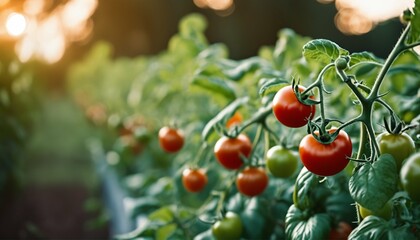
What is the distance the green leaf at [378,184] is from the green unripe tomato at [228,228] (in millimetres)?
638

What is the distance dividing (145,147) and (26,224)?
5.10 ft

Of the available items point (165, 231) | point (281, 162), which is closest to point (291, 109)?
point (281, 162)

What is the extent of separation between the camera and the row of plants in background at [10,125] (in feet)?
16.0

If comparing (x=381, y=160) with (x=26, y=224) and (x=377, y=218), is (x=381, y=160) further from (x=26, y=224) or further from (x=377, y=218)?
(x=26, y=224)

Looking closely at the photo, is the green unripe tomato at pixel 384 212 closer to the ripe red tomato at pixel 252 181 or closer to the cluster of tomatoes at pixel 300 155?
the cluster of tomatoes at pixel 300 155

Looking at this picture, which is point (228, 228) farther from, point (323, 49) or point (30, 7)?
point (30, 7)

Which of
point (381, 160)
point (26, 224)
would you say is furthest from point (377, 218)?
point (26, 224)

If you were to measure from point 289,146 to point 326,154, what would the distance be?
1.73 ft

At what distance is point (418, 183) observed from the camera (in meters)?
0.97

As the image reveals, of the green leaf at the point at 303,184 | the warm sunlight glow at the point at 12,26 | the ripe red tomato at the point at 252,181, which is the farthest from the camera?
the warm sunlight glow at the point at 12,26

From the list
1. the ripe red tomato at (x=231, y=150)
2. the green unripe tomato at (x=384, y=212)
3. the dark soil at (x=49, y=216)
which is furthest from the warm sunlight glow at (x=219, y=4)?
the green unripe tomato at (x=384, y=212)

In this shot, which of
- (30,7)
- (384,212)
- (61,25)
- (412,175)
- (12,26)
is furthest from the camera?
(61,25)

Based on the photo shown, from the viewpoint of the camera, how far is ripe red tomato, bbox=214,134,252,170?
66.0 inches

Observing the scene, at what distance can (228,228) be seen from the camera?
5.56 feet
